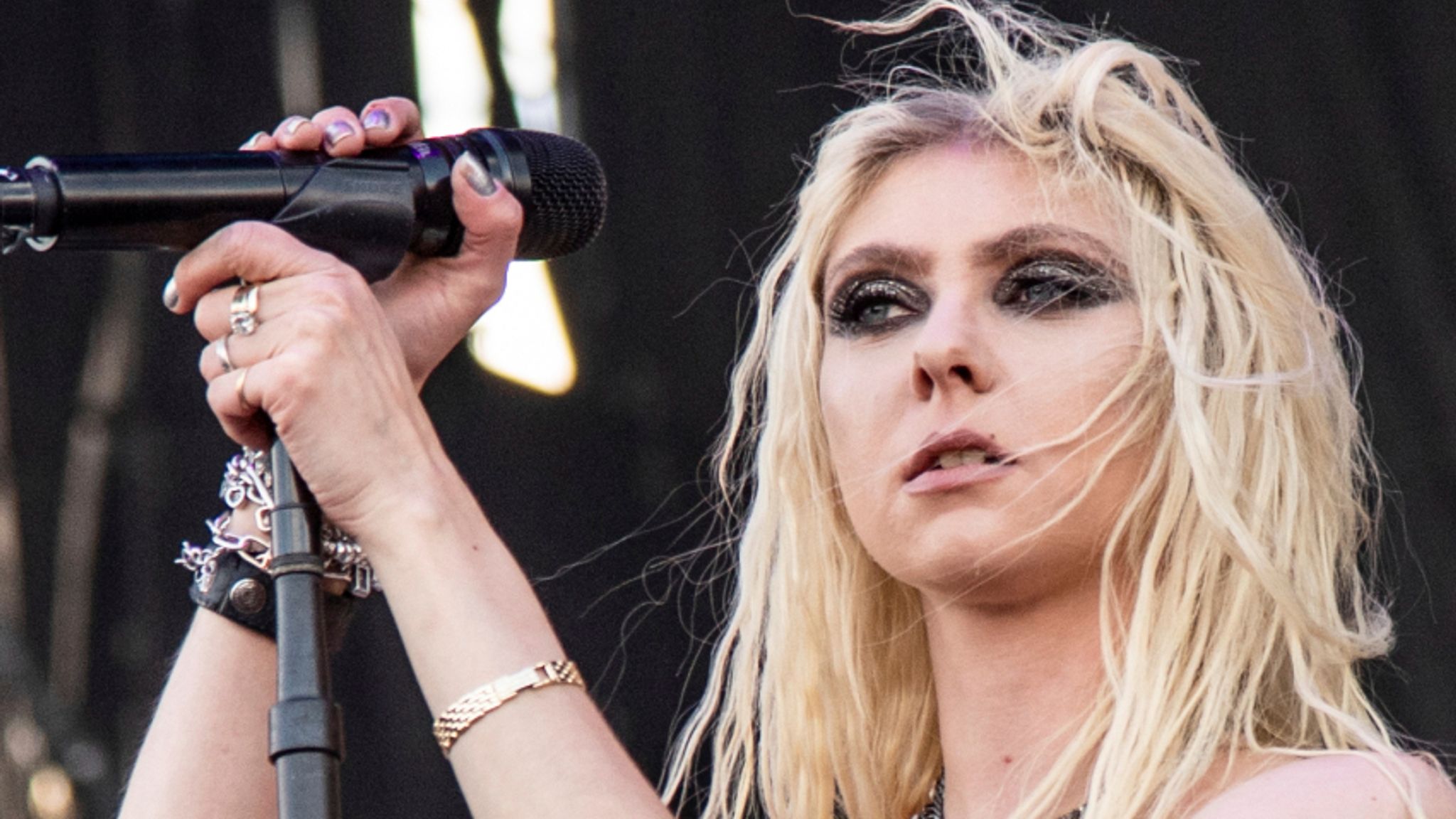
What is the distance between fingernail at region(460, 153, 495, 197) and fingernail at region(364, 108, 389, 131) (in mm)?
73

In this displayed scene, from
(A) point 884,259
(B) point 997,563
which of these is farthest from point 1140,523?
(A) point 884,259

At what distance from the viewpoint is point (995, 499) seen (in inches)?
76.7

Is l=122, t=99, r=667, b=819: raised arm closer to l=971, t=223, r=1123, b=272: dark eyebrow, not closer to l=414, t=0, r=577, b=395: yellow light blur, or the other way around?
l=971, t=223, r=1123, b=272: dark eyebrow

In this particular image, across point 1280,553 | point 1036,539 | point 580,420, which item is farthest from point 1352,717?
point 580,420

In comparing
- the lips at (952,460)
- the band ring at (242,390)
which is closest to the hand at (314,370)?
the band ring at (242,390)

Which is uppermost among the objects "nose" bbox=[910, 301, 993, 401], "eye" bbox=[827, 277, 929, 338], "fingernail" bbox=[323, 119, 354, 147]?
"fingernail" bbox=[323, 119, 354, 147]

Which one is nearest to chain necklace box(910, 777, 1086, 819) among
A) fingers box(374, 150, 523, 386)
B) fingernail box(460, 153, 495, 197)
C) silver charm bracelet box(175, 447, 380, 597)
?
silver charm bracelet box(175, 447, 380, 597)

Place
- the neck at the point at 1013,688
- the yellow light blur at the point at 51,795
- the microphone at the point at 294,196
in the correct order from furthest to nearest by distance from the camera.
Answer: the yellow light blur at the point at 51,795
the neck at the point at 1013,688
the microphone at the point at 294,196

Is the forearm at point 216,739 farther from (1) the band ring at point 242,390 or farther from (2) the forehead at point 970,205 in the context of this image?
(2) the forehead at point 970,205

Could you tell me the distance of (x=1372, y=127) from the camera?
330cm

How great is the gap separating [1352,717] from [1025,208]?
0.64m

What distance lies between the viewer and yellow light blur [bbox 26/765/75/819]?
3443 millimetres

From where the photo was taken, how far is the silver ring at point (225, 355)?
4.85 feet

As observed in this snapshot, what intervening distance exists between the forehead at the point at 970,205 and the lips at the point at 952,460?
236mm
